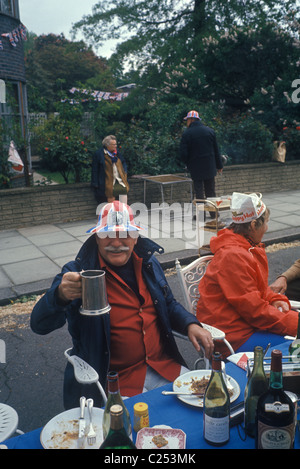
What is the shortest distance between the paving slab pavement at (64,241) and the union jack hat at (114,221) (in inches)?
134

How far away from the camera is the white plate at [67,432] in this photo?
1.68 metres

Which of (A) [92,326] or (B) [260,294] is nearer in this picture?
(A) [92,326]

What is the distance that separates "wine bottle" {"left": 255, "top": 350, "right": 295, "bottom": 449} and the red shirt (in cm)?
115

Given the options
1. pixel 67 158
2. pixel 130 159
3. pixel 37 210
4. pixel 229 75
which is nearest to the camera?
pixel 37 210

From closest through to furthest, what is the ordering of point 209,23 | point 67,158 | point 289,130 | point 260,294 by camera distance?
point 260,294 < point 67,158 < point 289,130 < point 209,23

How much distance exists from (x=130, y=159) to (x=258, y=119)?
5.18 metres

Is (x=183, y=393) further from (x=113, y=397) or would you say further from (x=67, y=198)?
(x=67, y=198)

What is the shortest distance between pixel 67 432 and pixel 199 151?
26.6 feet

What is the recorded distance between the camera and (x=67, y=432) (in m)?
1.76

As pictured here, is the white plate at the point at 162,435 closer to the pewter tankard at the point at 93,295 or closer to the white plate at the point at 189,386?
the white plate at the point at 189,386

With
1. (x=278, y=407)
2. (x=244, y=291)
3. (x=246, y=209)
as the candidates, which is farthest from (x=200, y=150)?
(x=278, y=407)
